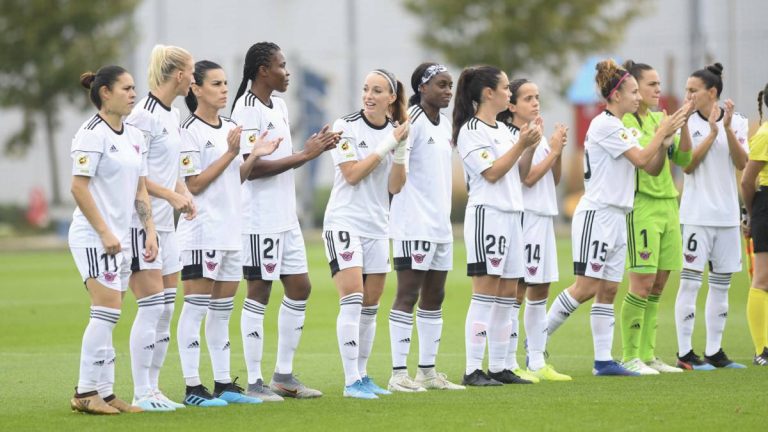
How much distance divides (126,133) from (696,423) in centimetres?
409

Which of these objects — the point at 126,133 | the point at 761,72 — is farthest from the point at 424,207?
the point at 761,72

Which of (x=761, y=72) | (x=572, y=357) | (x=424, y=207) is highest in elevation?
(x=761, y=72)

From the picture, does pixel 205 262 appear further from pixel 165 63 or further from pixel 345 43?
pixel 345 43

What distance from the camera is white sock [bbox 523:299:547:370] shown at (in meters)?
11.1

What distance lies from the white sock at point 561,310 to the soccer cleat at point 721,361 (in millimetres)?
1229

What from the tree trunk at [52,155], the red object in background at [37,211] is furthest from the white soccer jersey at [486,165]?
the red object in background at [37,211]

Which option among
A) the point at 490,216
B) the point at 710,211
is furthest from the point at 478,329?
the point at 710,211

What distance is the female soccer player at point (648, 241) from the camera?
1105 centimetres

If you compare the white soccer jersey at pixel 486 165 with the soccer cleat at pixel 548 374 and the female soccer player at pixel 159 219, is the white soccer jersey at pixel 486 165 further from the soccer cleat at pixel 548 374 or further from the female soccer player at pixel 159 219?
the female soccer player at pixel 159 219

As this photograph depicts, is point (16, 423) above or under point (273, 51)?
under

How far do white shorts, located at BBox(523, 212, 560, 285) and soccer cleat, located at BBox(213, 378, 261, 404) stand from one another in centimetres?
273

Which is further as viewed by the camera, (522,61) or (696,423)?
(522,61)

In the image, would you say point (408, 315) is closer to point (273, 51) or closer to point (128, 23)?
point (273, 51)

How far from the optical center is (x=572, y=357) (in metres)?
12.4
